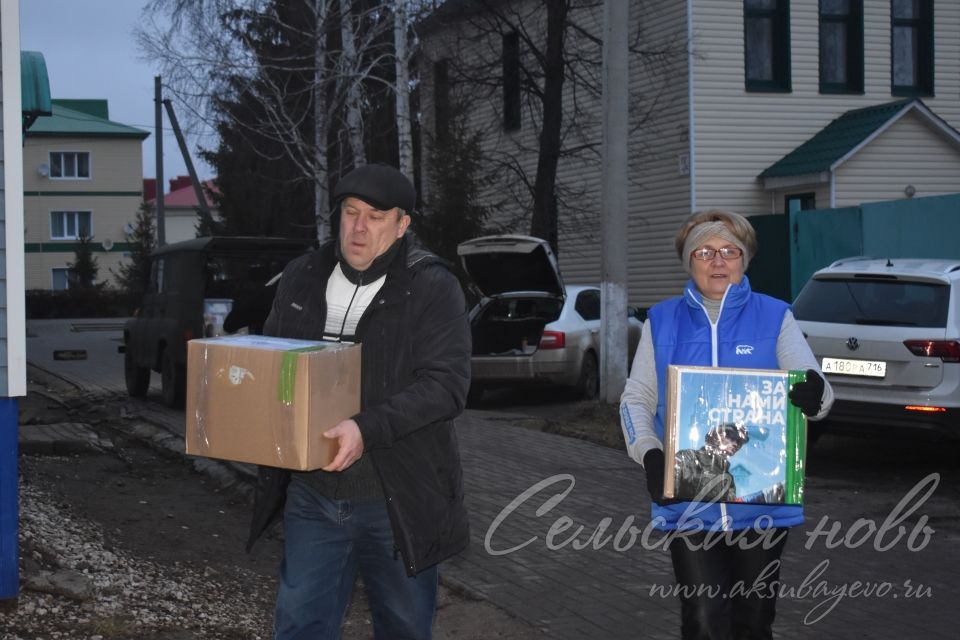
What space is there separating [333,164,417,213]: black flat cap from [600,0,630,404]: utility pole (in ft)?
35.4

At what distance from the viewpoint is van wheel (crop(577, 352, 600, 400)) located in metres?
16.7

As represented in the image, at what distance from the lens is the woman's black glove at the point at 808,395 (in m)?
3.99

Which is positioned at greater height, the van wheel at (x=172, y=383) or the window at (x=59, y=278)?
the window at (x=59, y=278)

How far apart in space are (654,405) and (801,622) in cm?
247

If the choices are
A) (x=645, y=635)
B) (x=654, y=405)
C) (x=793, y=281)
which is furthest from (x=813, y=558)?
(x=793, y=281)

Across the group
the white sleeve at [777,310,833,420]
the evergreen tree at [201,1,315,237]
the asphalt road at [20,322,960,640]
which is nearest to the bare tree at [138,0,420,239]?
the evergreen tree at [201,1,315,237]

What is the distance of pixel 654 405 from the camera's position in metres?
4.40

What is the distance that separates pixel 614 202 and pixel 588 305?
280cm

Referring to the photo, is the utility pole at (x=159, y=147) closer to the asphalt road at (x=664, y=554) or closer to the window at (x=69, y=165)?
the asphalt road at (x=664, y=554)

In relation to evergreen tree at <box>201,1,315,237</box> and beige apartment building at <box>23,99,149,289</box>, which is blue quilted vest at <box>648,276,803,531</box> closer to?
evergreen tree at <box>201,1,315,237</box>

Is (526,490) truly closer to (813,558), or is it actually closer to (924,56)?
(813,558)

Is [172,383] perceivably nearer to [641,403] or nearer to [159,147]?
[641,403]

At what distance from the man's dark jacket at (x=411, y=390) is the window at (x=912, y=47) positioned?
23117 mm

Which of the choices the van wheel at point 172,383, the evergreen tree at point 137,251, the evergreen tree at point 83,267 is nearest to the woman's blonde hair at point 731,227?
the van wheel at point 172,383
